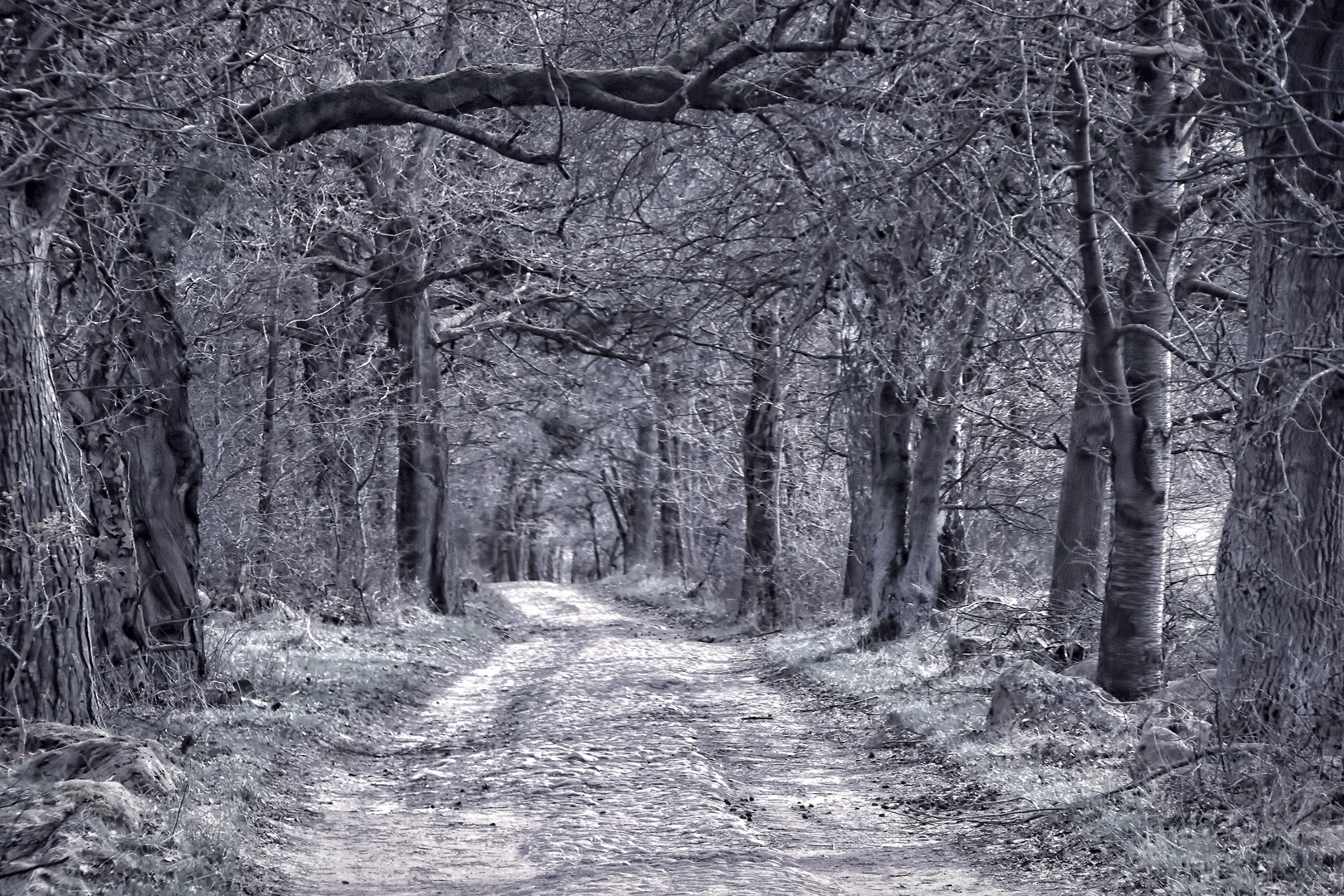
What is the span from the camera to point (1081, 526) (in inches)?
517

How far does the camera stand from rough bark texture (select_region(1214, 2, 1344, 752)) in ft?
23.4

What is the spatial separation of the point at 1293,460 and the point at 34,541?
7.93m

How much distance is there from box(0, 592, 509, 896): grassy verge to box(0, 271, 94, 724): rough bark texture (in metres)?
0.52

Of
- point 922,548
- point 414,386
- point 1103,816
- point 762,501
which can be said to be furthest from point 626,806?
point 762,501

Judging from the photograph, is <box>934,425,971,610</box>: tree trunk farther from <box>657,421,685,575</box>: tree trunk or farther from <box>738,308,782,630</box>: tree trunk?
<box>657,421,685,575</box>: tree trunk

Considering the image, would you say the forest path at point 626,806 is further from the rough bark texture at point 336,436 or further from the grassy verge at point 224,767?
the rough bark texture at point 336,436

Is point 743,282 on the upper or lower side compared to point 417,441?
upper

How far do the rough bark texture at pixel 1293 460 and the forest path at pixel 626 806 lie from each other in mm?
2069

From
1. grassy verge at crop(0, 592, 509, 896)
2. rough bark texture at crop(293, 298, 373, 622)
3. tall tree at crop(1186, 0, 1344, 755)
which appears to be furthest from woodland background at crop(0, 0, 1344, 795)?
grassy verge at crop(0, 592, 509, 896)

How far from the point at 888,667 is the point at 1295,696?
24.1ft

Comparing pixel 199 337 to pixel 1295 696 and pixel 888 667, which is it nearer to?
pixel 888 667

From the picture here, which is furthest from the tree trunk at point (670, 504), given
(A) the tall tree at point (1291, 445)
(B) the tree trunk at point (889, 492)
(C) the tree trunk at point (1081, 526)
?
(A) the tall tree at point (1291, 445)

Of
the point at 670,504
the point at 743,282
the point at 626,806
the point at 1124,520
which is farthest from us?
the point at 670,504

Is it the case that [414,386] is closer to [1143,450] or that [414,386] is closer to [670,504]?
[1143,450]
